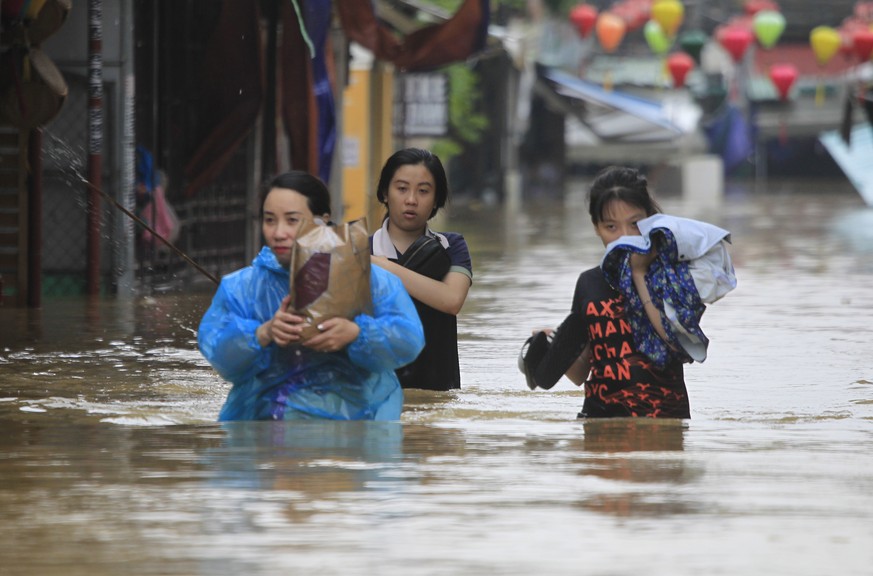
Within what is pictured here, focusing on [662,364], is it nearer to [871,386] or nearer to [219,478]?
[219,478]

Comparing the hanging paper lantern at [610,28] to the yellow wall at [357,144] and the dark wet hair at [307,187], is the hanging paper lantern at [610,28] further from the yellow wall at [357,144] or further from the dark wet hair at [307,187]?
the dark wet hair at [307,187]

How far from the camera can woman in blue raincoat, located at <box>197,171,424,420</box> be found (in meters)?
4.87

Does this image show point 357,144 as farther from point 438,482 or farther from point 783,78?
point 783,78

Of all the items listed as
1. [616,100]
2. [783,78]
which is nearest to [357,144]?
[616,100]

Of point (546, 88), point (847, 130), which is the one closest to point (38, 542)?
point (847, 130)

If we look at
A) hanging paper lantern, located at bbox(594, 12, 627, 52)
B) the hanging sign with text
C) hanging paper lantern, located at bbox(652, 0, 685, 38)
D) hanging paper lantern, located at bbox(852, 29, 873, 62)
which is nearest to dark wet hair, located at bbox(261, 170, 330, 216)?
the hanging sign with text

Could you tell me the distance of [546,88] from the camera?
42312mm

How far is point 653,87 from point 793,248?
31.5m

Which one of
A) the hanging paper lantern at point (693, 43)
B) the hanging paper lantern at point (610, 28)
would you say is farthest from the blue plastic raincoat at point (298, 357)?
the hanging paper lantern at point (610, 28)

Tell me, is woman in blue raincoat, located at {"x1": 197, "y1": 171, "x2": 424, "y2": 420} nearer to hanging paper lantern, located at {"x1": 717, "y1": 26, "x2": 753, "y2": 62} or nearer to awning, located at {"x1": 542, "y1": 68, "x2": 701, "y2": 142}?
awning, located at {"x1": 542, "y1": 68, "x2": 701, "y2": 142}

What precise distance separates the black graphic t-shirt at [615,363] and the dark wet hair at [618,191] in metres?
0.22

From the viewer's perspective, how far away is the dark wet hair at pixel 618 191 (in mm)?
5688

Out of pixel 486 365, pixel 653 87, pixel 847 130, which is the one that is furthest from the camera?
pixel 653 87

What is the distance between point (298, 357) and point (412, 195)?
47.1 inches
